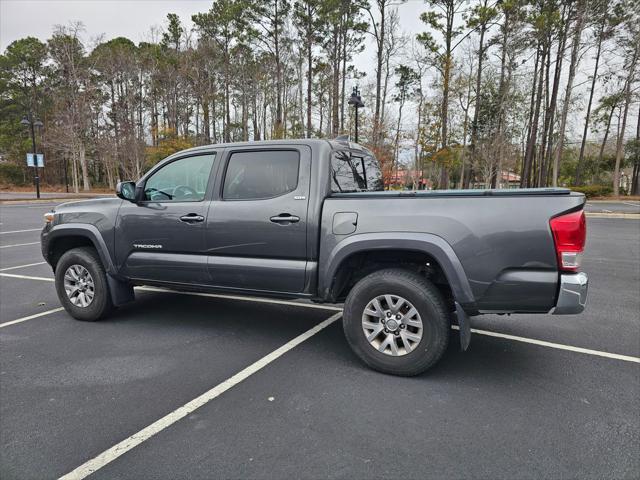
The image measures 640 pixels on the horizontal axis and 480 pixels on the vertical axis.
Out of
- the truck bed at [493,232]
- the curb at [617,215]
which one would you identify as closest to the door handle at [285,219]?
the truck bed at [493,232]

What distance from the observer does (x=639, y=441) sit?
7.95 feet

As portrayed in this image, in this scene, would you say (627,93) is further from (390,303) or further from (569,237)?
(390,303)

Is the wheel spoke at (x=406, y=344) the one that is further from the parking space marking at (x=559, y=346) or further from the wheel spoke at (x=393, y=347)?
the parking space marking at (x=559, y=346)

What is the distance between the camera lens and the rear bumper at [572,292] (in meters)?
2.73

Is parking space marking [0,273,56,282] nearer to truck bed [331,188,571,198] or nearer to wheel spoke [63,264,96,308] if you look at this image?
wheel spoke [63,264,96,308]

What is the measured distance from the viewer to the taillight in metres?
2.68

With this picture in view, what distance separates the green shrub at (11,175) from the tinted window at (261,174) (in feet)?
184

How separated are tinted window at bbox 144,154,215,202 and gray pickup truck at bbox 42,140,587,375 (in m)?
0.02

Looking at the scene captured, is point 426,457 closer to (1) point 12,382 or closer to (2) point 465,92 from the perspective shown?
(1) point 12,382

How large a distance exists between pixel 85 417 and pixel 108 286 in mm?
2064

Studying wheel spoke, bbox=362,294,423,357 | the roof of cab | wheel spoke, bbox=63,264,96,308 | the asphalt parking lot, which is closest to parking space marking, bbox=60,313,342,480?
the asphalt parking lot

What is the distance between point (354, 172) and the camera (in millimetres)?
4094

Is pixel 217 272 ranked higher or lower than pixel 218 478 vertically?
higher

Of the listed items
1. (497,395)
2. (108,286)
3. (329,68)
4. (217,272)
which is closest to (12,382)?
(108,286)
